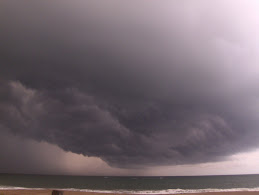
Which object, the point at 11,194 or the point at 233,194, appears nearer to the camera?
the point at 11,194

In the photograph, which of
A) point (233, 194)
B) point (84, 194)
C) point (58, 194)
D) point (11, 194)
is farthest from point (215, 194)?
point (11, 194)

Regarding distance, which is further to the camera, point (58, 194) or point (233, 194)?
point (233, 194)

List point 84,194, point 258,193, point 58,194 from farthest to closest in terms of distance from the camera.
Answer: point 84,194 → point 258,193 → point 58,194

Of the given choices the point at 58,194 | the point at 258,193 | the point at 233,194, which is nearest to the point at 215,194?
the point at 233,194

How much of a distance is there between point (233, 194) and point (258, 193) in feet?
8.85

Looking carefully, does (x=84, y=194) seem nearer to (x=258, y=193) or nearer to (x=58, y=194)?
(x=58, y=194)

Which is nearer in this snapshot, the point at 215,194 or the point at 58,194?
the point at 58,194

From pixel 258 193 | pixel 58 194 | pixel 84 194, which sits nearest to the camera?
pixel 58 194

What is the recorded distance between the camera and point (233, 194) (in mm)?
21656

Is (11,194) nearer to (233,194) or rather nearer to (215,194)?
(215,194)

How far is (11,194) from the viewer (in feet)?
55.3

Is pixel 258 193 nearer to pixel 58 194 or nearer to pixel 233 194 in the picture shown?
pixel 233 194

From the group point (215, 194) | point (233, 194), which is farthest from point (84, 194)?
point (233, 194)

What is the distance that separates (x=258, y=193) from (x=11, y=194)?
22899 mm
